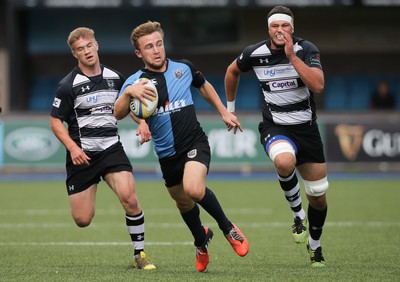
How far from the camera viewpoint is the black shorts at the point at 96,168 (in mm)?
8617

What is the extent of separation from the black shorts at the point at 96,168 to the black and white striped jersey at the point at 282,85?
56.8 inches

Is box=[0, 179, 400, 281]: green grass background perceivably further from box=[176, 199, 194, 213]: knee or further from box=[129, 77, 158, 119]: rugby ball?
box=[129, 77, 158, 119]: rugby ball

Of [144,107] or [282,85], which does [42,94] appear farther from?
[144,107]

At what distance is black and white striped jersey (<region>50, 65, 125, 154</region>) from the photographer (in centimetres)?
859

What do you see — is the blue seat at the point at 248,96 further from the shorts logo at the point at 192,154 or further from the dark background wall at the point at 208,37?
the shorts logo at the point at 192,154

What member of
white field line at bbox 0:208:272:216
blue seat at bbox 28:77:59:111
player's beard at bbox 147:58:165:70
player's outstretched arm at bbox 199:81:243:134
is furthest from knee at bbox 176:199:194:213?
blue seat at bbox 28:77:59:111

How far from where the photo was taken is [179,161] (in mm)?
8344

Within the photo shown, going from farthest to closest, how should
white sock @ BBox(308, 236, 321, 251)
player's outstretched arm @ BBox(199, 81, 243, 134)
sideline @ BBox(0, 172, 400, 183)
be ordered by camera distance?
sideline @ BBox(0, 172, 400, 183) → white sock @ BBox(308, 236, 321, 251) → player's outstretched arm @ BBox(199, 81, 243, 134)

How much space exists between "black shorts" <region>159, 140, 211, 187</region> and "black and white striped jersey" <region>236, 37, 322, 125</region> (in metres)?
0.81

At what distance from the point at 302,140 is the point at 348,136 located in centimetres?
1216

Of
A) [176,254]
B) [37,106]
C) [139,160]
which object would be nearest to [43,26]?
[37,106]

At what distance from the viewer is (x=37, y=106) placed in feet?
83.0

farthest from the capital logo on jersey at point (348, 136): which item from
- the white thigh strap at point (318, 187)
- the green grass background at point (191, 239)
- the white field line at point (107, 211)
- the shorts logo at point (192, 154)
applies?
the shorts logo at point (192, 154)

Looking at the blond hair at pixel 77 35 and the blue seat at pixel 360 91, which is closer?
the blond hair at pixel 77 35
